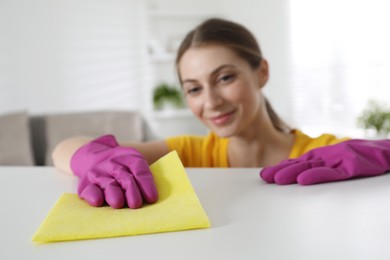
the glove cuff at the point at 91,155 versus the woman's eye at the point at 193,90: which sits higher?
the woman's eye at the point at 193,90

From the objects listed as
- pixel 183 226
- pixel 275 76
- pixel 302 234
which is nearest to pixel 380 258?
pixel 302 234

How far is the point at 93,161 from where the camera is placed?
736mm

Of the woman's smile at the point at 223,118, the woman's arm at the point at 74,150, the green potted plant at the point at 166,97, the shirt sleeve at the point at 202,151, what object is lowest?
the green potted plant at the point at 166,97

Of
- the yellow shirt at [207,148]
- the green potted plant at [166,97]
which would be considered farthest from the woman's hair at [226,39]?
the green potted plant at [166,97]

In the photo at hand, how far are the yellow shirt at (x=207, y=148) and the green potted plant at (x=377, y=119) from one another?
1.64 meters

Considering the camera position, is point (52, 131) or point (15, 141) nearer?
point (15, 141)

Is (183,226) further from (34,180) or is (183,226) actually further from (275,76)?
(275,76)

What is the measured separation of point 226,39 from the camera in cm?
126

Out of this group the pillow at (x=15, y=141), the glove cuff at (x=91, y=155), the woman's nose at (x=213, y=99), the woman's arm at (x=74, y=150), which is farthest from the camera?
the pillow at (x=15, y=141)

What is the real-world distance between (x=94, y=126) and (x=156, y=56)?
1.82 meters

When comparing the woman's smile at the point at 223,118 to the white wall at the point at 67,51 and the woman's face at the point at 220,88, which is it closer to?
the woman's face at the point at 220,88

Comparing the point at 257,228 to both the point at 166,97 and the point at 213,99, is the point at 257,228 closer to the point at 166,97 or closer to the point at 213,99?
the point at 213,99

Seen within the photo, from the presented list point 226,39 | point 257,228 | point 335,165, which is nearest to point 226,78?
point 226,39

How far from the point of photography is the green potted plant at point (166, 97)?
4.47 metres
